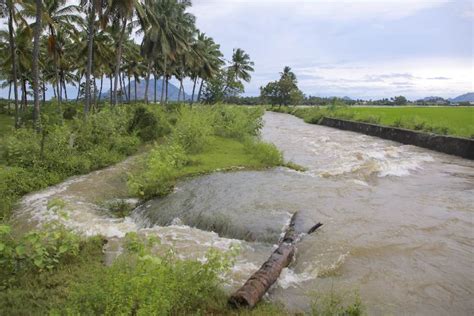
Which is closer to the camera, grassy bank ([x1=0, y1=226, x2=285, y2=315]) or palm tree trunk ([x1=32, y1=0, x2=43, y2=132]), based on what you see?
grassy bank ([x1=0, y1=226, x2=285, y2=315])

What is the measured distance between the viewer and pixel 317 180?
42.9 feet

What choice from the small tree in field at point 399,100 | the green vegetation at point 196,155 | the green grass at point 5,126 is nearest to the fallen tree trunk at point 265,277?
the green vegetation at point 196,155

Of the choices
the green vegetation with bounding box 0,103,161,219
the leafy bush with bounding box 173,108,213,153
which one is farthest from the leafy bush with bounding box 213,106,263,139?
the green vegetation with bounding box 0,103,161,219

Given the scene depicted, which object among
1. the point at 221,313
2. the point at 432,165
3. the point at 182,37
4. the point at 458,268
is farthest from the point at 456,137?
the point at 182,37

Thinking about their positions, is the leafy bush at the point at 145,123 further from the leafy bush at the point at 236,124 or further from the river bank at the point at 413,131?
the river bank at the point at 413,131

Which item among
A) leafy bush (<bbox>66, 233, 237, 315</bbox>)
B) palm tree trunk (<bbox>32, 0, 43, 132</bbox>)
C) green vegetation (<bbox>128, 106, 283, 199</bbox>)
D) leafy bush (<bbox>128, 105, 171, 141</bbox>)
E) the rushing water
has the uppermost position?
palm tree trunk (<bbox>32, 0, 43, 132</bbox>)

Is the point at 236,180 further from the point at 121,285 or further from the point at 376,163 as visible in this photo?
the point at 121,285

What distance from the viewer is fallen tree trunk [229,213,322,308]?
203 inches

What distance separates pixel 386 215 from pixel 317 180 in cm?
370

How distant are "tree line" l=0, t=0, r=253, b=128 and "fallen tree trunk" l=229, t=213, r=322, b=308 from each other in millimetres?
13355

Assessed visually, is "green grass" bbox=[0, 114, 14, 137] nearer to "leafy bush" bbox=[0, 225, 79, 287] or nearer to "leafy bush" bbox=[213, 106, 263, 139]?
"leafy bush" bbox=[213, 106, 263, 139]

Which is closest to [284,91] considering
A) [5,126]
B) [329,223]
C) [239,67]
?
[239,67]

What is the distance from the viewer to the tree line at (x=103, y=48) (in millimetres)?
20812

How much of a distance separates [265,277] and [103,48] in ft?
104
